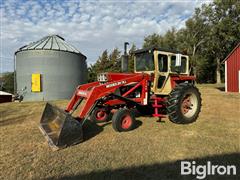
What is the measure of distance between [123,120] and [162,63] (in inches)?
93.8

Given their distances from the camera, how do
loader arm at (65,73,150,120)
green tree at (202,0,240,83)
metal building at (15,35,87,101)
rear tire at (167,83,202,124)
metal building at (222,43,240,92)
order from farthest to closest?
green tree at (202,0,240,83) < metal building at (15,35,87,101) < metal building at (222,43,240,92) < rear tire at (167,83,202,124) < loader arm at (65,73,150,120)

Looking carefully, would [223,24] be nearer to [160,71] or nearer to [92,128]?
[160,71]

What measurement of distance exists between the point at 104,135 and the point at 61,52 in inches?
738

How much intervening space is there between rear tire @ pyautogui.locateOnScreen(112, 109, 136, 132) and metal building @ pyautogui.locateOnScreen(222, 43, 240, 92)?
15.5 meters

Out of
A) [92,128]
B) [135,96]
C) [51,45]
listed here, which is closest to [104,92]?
[92,128]

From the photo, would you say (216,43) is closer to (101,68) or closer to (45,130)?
(101,68)

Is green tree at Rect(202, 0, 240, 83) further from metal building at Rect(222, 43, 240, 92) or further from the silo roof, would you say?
the silo roof

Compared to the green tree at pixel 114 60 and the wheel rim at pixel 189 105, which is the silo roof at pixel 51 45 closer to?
the green tree at pixel 114 60

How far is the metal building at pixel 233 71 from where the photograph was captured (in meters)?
19.3

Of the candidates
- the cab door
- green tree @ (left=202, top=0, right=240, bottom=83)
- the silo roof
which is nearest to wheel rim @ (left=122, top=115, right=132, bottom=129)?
the cab door

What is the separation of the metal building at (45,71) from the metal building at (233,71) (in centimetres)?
1386

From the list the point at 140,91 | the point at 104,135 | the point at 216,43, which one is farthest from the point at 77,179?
the point at 216,43

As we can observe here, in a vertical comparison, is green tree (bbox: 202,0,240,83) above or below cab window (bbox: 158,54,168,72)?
above

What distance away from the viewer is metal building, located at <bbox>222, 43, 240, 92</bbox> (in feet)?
63.5
